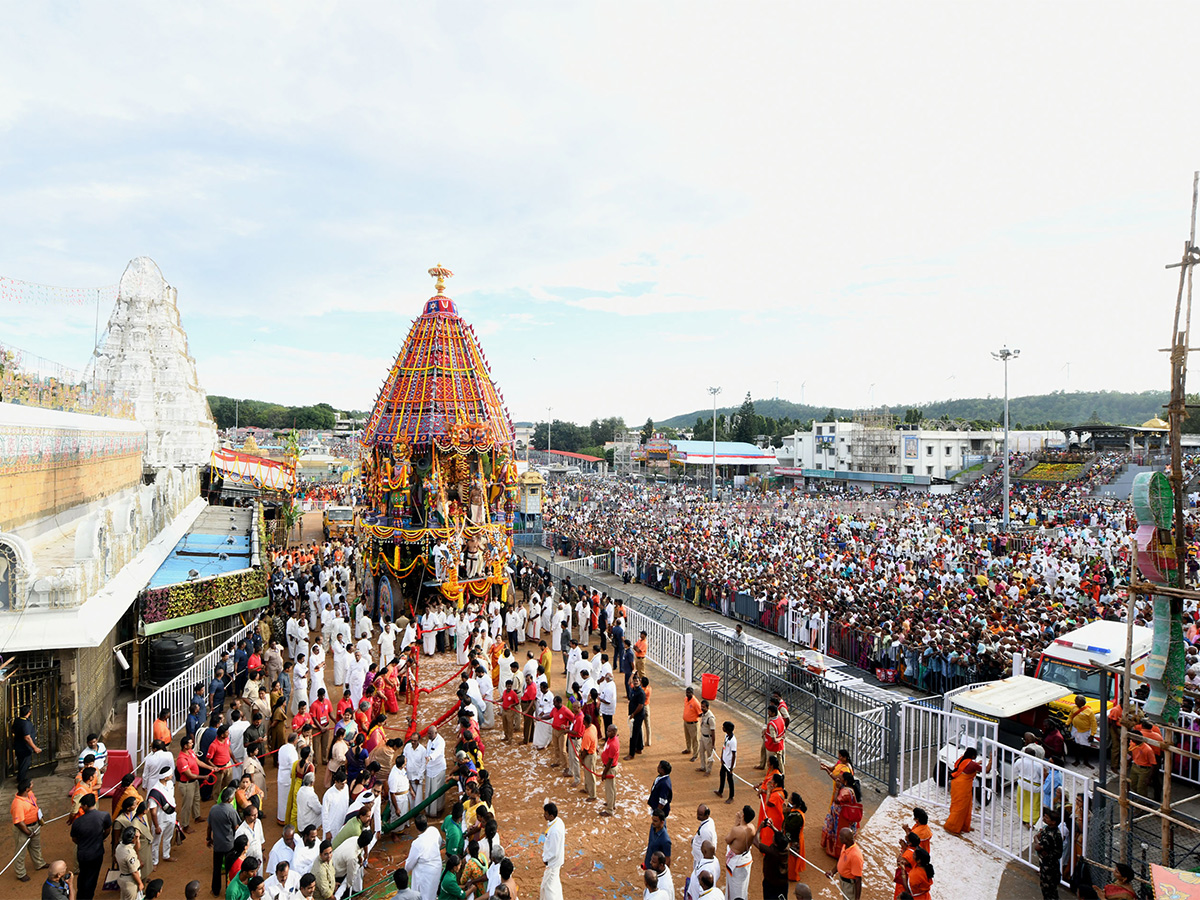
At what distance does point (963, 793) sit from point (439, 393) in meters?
14.5

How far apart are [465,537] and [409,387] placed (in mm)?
4277

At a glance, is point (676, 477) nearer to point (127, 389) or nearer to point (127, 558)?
point (127, 389)

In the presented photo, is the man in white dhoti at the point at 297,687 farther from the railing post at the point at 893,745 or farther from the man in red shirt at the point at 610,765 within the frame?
the railing post at the point at 893,745

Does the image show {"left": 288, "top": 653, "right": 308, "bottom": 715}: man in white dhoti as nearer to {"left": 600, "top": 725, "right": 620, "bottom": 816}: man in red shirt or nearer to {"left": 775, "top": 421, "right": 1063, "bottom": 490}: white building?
{"left": 600, "top": 725, "right": 620, "bottom": 816}: man in red shirt

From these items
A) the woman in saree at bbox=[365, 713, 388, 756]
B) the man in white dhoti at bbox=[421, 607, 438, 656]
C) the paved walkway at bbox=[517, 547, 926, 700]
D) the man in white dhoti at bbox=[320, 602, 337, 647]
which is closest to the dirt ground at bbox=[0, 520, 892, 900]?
the woman in saree at bbox=[365, 713, 388, 756]

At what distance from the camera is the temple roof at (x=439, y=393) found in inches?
702

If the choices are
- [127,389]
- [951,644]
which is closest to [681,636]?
[951,644]

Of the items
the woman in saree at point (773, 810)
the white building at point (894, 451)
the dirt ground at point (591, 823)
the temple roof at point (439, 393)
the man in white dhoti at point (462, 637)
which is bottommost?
the dirt ground at point (591, 823)

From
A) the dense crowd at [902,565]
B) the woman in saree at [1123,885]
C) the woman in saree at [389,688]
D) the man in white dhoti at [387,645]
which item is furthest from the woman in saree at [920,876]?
the man in white dhoti at [387,645]

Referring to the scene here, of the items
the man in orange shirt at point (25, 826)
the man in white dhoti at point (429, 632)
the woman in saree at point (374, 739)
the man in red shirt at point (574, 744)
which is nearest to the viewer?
the man in orange shirt at point (25, 826)

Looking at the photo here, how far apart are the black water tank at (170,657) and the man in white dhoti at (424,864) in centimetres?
822

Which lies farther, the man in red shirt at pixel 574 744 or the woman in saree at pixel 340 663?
the woman in saree at pixel 340 663

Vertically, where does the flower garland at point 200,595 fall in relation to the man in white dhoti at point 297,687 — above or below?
above

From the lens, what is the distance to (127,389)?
2442 centimetres
